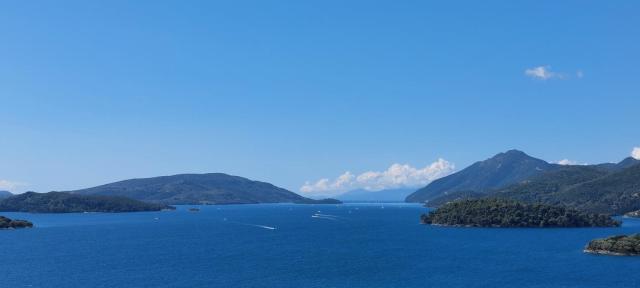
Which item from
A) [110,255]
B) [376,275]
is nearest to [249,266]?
[376,275]

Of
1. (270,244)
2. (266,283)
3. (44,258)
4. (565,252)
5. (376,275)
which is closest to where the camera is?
(266,283)

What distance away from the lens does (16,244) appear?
198000 millimetres

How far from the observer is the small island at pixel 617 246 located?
16225 cm

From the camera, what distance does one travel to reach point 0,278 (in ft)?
416

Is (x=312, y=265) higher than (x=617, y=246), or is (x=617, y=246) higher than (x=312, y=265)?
(x=617, y=246)

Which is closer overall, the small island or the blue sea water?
the blue sea water

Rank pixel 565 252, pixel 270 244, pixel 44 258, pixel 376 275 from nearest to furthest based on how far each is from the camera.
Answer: pixel 376 275 < pixel 44 258 < pixel 565 252 < pixel 270 244

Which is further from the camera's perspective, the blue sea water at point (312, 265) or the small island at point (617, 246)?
the small island at point (617, 246)

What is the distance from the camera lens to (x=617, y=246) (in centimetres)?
16450

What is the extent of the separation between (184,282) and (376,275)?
132ft

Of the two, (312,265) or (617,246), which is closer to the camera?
(312,265)

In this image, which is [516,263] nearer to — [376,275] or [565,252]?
[565,252]

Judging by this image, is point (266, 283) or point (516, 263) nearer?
point (266, 283)

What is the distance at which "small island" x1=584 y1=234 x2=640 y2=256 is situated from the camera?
6388 inches
